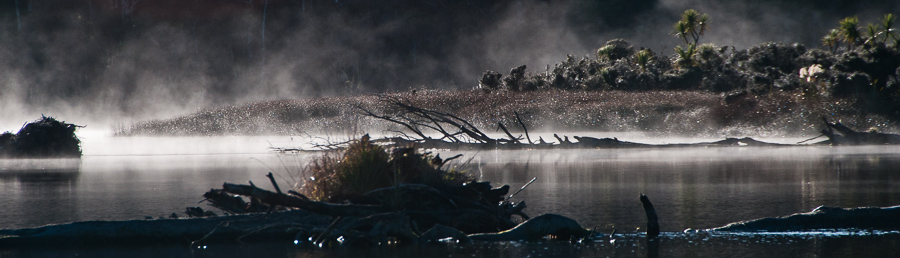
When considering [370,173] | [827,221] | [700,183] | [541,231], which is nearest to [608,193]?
[700,183]

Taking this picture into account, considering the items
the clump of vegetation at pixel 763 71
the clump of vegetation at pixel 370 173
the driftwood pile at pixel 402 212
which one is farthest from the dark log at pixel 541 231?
the clump of vegetation at pixel 763 71

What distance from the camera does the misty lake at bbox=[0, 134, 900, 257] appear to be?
10.7 metres

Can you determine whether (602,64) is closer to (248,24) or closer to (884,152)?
(884,152)

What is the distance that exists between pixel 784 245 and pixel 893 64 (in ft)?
102

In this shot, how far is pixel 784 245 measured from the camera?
10.6 metres

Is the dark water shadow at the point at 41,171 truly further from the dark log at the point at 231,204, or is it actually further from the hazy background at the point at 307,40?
the hazy background at the point at 307,40

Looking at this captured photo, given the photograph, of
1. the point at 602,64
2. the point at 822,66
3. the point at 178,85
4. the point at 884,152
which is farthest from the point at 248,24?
the point at 884,152

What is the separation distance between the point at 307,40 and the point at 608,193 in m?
76.6

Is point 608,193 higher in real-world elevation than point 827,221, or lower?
higher

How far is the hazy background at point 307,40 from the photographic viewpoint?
8406cm

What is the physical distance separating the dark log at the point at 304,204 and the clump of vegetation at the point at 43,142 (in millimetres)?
26254

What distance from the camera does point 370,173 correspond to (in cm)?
1174

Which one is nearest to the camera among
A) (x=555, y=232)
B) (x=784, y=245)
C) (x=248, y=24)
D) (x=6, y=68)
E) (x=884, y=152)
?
(x=784, y=245)

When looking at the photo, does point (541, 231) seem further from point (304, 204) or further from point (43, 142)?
point (43, 142)
